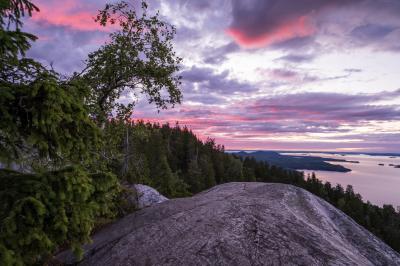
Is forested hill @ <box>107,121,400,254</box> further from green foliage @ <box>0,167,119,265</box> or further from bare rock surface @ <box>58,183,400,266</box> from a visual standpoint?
green foliage @ <box>0,167,119,265</box>

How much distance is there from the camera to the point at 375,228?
108 m

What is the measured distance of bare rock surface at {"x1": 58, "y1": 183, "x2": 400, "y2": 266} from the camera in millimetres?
6905

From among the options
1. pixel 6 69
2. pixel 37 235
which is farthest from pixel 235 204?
pixel 6 69

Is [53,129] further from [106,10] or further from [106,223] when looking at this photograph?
[106,10]

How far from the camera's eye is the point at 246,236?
748cm

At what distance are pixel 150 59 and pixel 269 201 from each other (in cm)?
1164

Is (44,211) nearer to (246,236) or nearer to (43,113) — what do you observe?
(43,113)

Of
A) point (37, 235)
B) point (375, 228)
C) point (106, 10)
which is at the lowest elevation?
point (375, 228)

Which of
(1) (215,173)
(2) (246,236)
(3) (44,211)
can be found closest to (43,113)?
(3) (44,211)

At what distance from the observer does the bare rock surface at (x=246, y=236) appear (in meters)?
6.90

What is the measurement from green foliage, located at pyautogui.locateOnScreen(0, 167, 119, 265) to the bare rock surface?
306cm

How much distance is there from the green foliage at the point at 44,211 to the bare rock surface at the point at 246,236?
3.06m

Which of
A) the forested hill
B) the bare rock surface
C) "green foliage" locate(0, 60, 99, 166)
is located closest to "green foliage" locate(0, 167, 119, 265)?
"green foliage" locate(0, 60, 99, 166)

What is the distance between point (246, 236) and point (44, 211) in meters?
4.87
